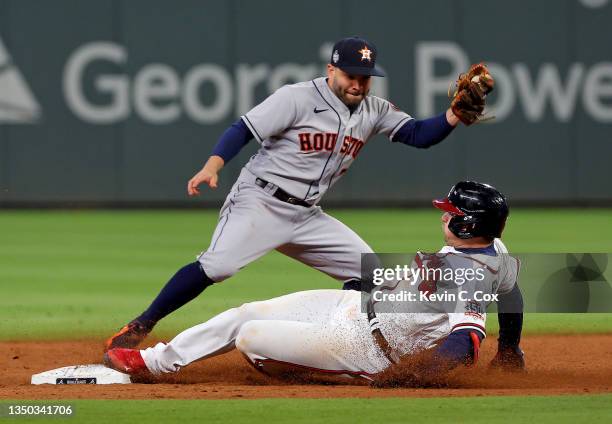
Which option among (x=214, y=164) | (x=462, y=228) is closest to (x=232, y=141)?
(x=214, y=164)

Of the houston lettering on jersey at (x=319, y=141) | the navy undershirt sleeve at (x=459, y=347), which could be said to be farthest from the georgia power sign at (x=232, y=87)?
the navy undershirt sleeve at (x=459, y=347)

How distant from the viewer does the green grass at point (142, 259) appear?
8586 millimetres

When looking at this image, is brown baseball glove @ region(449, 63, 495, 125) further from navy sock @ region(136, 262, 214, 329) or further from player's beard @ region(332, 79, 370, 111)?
navy sock @ region(136, 262, 214, 329)

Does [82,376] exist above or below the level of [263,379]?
above

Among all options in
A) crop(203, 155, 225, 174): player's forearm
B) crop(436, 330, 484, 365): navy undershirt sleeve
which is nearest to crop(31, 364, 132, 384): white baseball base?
crop(203, 155, 225, 174): player's forearm

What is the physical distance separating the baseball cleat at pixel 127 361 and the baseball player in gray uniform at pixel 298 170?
1.38 ft

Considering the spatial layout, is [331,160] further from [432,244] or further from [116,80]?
[116,80]

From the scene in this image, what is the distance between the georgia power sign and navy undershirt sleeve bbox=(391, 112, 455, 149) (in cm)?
868

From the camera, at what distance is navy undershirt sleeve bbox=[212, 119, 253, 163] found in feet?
21.3

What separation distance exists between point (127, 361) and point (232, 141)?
1344 mm

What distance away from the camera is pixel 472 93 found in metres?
6.67

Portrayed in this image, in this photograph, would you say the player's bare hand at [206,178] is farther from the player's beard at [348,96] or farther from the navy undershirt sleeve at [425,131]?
the navy undershirt sleeve at [425,131]

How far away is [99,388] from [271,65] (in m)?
10.5

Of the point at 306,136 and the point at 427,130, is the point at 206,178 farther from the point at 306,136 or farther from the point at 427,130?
the point at 427,130
